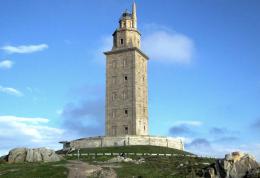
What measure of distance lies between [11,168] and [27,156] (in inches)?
315

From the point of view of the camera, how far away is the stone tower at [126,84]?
87.2 m

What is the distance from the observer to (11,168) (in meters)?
49.7

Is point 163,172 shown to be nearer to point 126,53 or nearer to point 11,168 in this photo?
point 11,168

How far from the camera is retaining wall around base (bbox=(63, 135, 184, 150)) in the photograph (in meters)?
79.9

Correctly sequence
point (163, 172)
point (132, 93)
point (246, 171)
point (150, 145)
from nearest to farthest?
1. point (246, 171)
2. point (163, 172)
3. point (150, 145)
4. point (132, 93)

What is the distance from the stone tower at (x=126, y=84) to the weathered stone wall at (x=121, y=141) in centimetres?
557

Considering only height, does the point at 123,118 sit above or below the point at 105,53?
below

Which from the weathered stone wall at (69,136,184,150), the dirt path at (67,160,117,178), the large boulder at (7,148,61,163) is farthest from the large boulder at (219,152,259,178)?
the weathered stone wall at (69,136,184,150)

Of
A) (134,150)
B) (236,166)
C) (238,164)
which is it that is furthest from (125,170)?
(134,150)

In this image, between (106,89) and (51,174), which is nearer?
(51,174)

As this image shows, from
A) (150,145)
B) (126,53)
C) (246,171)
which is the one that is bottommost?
(246,171)

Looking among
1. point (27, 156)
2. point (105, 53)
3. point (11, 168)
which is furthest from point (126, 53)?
point (11, 168)

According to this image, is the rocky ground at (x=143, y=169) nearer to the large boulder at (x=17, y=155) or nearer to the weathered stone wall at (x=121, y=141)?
the large boulder at (x=17, y=155)

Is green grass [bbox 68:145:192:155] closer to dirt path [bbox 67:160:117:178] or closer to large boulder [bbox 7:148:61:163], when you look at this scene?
large boulder [bbox 7:148:61:163]
